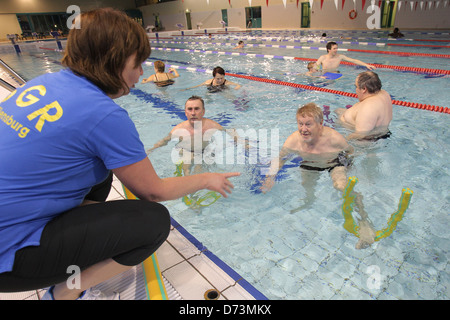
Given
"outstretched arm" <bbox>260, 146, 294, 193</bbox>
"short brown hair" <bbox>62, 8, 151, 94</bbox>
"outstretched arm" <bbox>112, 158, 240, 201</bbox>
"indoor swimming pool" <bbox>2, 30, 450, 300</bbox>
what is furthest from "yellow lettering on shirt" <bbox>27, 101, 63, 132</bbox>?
"outstretched arm" <bbox>260, 146, 294, 193</bbox>

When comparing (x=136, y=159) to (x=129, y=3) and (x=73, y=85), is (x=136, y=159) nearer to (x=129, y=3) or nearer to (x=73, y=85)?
(x=73, y=85)

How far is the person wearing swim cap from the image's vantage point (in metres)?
1.08

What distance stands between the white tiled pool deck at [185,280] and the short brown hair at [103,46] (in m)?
Result: 1.05

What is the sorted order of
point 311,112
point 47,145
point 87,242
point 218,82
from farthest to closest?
point 218,82 < point 311,112 < point 87,242 < point 47,145

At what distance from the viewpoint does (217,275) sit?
68.8 inches

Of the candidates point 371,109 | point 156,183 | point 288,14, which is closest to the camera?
point 156,183

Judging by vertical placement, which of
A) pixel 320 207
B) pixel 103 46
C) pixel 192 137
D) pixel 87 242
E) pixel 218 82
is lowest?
pixel 320 207

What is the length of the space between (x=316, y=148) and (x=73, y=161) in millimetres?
2293

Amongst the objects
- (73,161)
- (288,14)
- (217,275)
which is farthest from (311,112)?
(288,14)

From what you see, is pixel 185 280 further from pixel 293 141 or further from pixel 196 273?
pixel 293 141

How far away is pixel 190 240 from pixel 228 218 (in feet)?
1.83

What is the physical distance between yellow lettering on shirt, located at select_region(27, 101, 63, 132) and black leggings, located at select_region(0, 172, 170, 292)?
1.33 feet
